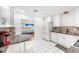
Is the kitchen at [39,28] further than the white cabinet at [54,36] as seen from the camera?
No

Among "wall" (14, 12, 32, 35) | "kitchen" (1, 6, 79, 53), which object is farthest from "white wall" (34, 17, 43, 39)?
"wall" (14, 12, 32, 35)

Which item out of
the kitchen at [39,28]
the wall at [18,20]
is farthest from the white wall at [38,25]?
the wall at [18,20]

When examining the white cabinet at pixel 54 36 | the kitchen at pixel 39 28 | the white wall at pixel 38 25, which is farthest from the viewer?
the white cabinet at pixel 54 36

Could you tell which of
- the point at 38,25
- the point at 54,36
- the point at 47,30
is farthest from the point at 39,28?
the point at 54,36

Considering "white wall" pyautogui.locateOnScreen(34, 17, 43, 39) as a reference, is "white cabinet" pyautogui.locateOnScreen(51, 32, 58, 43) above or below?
below

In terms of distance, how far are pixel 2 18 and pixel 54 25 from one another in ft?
2.64

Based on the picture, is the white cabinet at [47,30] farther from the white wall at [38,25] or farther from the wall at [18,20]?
the wall at [18,20]

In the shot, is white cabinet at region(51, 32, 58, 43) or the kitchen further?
white cabinet at region(51, 32, 58, 43)

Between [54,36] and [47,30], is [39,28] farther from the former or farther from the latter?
[54,36]

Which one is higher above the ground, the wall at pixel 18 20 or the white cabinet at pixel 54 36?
the wall at pixel 18 20

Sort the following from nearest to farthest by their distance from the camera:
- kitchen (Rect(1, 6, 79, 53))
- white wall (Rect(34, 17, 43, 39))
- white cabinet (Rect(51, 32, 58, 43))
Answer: kitchen (Rect(1, 6, 79, 53))
white wall (Rect(34, 17, 43, 39))
white cabinet (Rect(51, 32, 58, 43))

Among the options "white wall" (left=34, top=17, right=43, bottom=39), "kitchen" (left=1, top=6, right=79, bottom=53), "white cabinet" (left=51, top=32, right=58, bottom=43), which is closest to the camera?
"kitchen" (left=1, top=6, right=79, bottom=53)

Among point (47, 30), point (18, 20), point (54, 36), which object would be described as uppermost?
point (18, 20)

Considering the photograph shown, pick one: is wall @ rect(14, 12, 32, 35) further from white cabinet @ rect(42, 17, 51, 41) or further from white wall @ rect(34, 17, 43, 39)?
white cabinet @ rect(42, 17, 51, 41)
